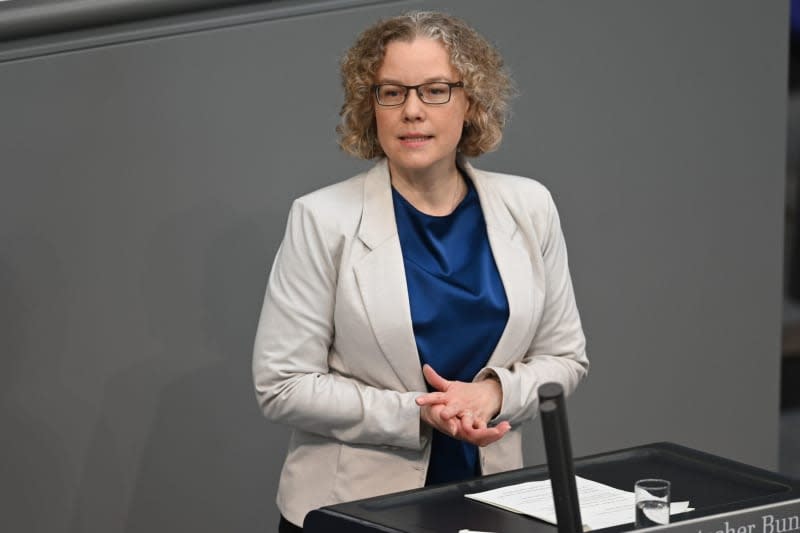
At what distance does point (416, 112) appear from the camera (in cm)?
258

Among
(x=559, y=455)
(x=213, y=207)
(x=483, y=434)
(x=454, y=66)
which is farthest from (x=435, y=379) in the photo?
(x=213, y=207)

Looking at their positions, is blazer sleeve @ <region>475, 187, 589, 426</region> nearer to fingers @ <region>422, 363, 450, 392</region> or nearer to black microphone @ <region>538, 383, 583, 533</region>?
fingers @ <region>422, 363, 450, 392</region>

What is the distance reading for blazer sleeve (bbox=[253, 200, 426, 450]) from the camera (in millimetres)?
2521

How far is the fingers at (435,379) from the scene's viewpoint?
8.21ft

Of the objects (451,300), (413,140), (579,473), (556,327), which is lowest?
(579,473)

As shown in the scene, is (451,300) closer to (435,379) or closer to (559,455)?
(435,379)

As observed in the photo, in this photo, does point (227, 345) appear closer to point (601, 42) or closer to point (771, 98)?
point (601, 42)

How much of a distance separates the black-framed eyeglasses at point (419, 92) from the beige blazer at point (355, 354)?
0.17 m

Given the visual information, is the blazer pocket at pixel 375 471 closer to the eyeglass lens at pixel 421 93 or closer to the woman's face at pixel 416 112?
the woman's face at pixel 416 112

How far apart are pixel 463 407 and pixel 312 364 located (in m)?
0.32

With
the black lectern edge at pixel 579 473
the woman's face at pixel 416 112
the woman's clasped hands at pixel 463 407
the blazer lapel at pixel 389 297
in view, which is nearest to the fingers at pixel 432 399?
the woman's clasped hands at pixel 463 407

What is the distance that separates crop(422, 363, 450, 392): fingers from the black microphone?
34.2 inches

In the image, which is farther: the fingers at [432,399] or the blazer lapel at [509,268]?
the blazer lapel at [509,268]

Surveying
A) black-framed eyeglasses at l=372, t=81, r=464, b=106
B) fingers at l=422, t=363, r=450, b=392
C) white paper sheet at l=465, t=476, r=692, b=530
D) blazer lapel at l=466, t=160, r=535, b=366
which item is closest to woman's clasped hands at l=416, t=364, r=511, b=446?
fingers at l=422, t=363, r=450, b=392
